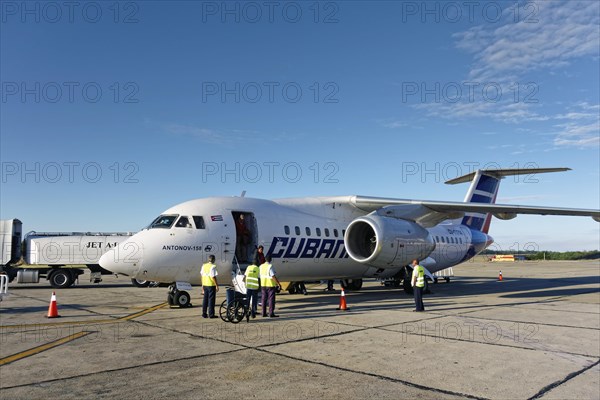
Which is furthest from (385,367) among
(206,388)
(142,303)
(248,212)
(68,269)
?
(68,269)

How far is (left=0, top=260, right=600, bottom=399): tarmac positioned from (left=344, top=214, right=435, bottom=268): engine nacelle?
2900mm

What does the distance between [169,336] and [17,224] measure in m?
18.1

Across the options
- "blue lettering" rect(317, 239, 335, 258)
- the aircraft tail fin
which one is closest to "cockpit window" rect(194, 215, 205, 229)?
"blue lettering" rect(317, 239, 335, 258)

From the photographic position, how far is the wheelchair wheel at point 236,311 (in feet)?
34.8

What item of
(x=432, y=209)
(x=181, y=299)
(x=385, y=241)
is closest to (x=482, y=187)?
(x=432, y=209)

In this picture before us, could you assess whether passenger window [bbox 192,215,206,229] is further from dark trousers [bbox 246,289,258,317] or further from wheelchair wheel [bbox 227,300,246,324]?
wheelchair wheel [bbox 227,300,246,324]

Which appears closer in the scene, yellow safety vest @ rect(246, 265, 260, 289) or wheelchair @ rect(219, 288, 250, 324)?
wheelchair @ rect(219, 288, 250, 324)

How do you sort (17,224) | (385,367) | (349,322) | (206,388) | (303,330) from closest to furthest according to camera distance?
(206,388) → (385,367) → (303,330) → (349,322) → (17,224)

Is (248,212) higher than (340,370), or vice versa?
(248,212)

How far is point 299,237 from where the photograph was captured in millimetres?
15281

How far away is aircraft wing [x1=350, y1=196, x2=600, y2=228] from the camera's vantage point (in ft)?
53.5

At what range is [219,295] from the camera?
1722 cm

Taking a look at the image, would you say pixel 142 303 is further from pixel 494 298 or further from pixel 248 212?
pixel 494 298

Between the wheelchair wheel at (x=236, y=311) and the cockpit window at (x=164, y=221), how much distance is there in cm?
331
